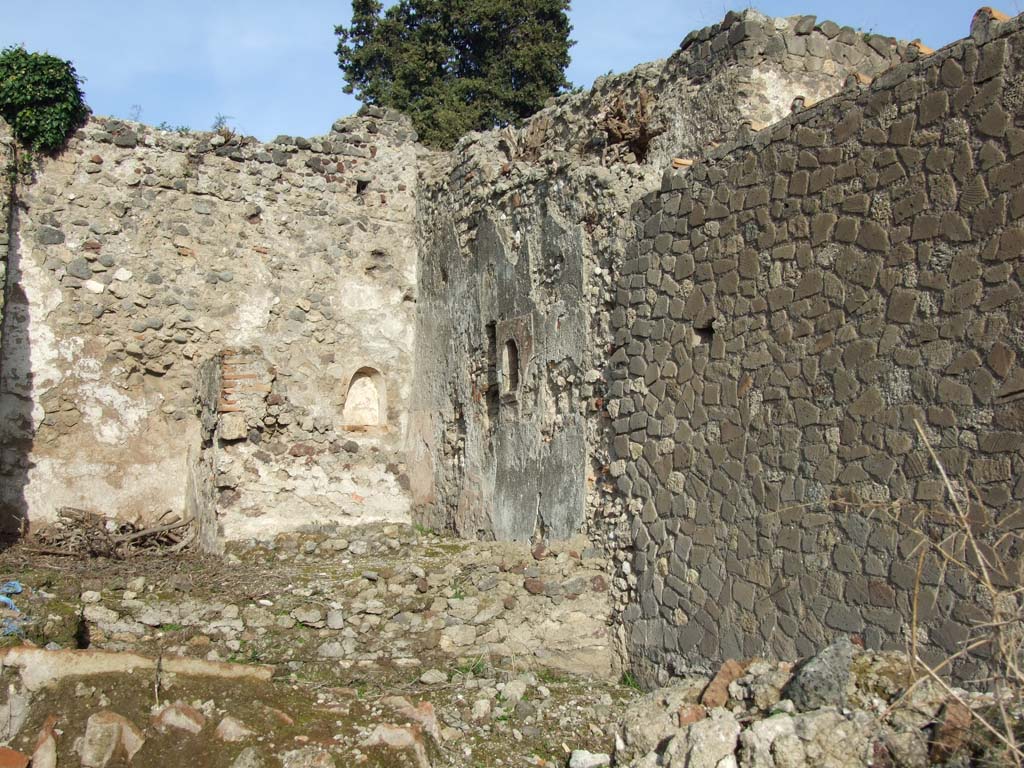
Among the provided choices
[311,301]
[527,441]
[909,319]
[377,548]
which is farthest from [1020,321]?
[311,301]

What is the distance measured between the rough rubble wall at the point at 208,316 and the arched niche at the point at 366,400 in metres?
0.06

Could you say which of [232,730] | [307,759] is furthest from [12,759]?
[307,759]

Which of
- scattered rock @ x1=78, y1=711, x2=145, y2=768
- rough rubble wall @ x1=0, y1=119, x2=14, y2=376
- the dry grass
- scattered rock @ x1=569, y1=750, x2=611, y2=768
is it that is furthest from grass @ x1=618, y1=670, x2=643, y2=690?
rough rubble wall @ x1=0, y1=119, x2=14, y2=376

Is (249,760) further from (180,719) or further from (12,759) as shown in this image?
(12,759)

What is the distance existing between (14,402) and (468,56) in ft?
41.0

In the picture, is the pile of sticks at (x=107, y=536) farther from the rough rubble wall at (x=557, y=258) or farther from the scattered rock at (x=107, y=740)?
the scattered rock at (x=107, y=740)

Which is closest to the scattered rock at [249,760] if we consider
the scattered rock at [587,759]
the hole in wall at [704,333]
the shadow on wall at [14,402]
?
the scattered rock at [587,759]

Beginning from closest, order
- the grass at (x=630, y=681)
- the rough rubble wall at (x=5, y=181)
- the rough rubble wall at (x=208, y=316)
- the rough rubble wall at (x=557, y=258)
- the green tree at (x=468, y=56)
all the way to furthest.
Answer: the grass at (x=630, y=681) < the rough rubble wall at (x=557, y=258) < the rough rubble wall at (x=5, y=181) < the rough rubble wall at (x=208, y=316) < the green tree at (x=468, y=56)

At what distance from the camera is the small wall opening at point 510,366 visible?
8.90 m

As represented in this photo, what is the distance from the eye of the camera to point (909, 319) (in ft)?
16.6

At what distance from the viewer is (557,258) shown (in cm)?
821

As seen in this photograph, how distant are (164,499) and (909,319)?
23.9 ft

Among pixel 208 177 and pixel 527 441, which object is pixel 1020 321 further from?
pixel 208 177

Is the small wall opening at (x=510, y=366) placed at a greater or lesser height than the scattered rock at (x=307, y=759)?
greater
